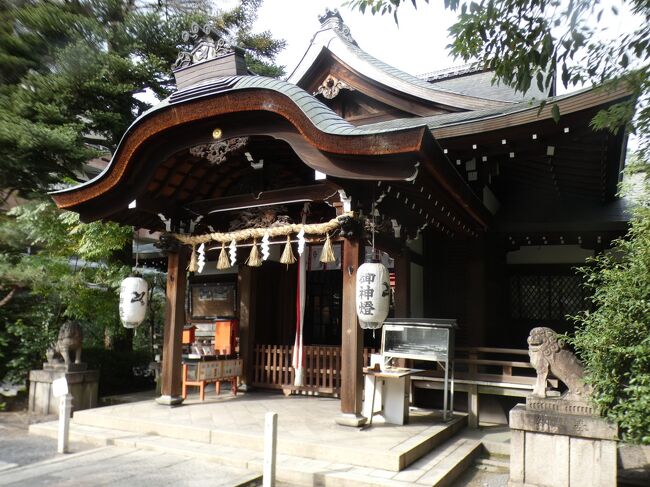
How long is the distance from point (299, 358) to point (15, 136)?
6.09m

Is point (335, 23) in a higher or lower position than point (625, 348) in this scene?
higher

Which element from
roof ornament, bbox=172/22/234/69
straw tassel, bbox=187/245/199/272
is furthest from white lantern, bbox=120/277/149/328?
roof ornament, bbox=172/22/234/69

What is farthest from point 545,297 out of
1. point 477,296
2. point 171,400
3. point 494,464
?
point 171,400

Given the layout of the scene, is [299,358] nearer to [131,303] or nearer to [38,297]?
[131,303]

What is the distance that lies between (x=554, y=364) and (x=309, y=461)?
9.62 ft

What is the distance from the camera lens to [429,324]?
7.48 meters

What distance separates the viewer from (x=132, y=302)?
8.22 m

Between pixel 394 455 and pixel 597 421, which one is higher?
pixel 597 421

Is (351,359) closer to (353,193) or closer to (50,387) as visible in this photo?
(353,193)

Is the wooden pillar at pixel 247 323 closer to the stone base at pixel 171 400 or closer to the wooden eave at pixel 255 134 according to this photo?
the stone base at pixel 171 400

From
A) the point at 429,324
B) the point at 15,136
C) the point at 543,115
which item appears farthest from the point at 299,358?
the point at 15,136

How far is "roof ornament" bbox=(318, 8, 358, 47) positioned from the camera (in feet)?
34.3

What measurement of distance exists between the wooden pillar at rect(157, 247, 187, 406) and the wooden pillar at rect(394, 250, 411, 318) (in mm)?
3628

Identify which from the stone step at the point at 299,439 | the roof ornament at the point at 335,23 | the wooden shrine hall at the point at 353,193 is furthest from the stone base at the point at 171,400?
the roof ornament at the point at 335,23
